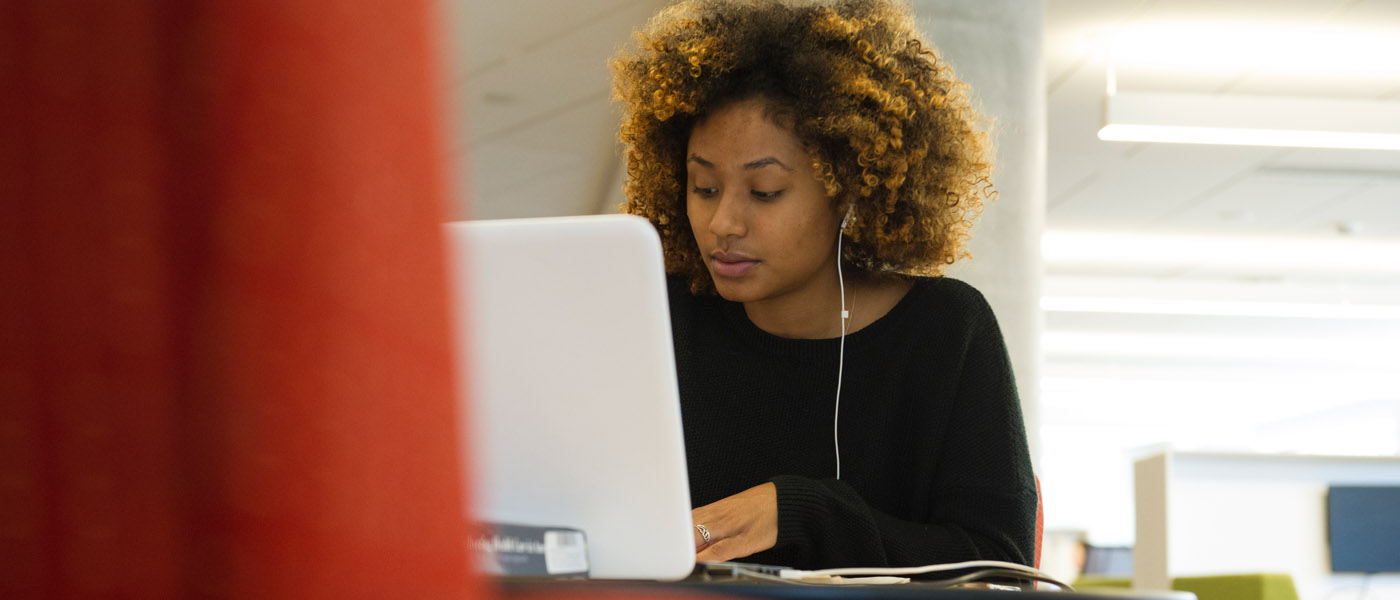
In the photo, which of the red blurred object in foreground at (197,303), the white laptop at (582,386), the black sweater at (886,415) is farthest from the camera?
the black sweater at (886,415)

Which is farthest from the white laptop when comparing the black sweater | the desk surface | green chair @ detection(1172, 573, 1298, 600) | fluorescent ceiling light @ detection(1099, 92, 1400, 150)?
fluorescent ceiling light @ detection(1099, 92, 1400, 150)

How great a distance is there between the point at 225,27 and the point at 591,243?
0.39 meters

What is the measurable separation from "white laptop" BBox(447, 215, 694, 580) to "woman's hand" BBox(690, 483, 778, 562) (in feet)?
1.09

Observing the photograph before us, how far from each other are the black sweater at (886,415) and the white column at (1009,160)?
1963 mm

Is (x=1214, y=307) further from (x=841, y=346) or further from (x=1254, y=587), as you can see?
(x=841, y=346)

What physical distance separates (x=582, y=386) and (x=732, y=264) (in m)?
0.79

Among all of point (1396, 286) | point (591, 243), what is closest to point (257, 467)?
point (591, 243)

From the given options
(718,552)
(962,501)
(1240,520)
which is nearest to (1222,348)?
(1240,520)

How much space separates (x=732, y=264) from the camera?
1474 millimetres

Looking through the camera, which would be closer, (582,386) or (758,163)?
(582,386)

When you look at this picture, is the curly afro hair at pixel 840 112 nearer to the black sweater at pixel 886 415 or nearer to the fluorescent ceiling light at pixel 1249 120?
the black sweater at pixel 886 415

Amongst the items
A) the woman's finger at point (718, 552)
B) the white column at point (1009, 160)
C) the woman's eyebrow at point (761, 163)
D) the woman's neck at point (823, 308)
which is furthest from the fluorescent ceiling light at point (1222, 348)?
the woman's finger at point (718, 552)

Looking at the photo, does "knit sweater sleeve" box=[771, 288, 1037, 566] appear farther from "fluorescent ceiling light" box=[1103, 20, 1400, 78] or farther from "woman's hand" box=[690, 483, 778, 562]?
"fluorescent ceiling light" box=[1103, 20, 1400, 78]

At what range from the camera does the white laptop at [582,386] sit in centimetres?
67
